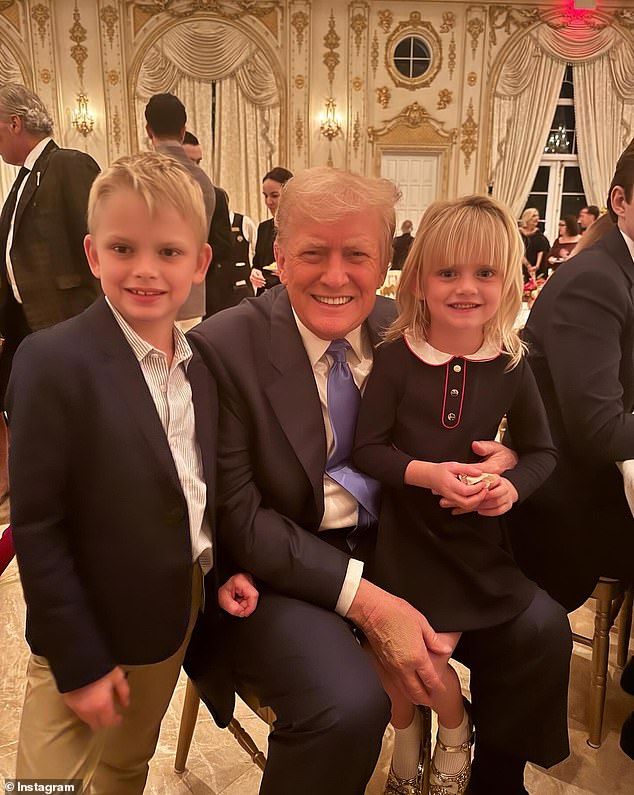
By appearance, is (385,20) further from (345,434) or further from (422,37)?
(345,434)

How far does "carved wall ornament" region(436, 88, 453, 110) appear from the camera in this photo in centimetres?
995

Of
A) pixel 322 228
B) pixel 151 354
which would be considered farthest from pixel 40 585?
pixel 322 228

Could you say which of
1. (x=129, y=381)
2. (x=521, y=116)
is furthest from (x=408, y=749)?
(x=521, y=116)

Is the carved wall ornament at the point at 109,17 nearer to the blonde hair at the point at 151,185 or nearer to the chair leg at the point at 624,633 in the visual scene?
the blonde hair at the point at 151,185

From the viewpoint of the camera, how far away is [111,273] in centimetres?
110

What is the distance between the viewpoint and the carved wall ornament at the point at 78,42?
30.6 ft

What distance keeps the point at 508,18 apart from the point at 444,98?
4.72 feet

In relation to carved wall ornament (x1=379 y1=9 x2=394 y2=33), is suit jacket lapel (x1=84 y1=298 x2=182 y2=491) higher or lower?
lower

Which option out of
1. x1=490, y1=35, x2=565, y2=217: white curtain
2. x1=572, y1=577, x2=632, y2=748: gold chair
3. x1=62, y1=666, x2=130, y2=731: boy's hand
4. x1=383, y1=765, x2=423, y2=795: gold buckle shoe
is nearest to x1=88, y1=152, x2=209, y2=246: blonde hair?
x1=62, y1=666, x2=130, y2=731: boy's hand

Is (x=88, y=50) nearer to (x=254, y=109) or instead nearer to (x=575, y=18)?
(x=254, y=109)

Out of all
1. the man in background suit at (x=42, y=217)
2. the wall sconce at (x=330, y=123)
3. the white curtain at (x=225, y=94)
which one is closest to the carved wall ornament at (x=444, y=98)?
the wall sconce at (x=330, y=123)

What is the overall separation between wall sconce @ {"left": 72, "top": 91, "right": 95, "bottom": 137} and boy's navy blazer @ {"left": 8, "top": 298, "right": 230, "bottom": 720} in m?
9.73

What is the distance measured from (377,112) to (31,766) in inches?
404

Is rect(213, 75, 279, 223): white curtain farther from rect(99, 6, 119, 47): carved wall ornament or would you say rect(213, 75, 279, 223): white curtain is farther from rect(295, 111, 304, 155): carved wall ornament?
rect(99, 6, 119, 47): carved wall ornament
